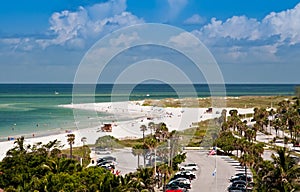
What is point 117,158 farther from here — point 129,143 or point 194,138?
point 194,138

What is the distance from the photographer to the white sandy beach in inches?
3305

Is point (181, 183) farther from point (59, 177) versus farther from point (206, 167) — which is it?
point (59, 177)

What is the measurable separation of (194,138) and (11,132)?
41551 mm

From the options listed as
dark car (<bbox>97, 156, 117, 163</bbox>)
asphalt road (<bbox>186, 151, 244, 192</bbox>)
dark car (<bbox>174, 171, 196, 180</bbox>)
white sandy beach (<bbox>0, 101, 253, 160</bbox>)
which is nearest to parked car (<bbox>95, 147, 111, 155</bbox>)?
dark car (<bbox>97, 156, 117, 163</bbox>)

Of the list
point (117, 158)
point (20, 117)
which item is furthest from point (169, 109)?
point (117, 158)

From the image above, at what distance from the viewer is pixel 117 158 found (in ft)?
197

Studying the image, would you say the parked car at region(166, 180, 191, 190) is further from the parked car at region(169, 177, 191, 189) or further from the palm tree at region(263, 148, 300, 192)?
the palm tree at region(263, 148, 300, 192)

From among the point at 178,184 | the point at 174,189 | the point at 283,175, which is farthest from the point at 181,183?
the point at 283,175

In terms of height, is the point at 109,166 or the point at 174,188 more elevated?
the point at 109,166

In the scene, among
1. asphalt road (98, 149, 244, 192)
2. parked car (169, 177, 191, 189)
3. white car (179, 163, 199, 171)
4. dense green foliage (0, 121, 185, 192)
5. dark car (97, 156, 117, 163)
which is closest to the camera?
dense green foliage (0, 121, 185, 192)

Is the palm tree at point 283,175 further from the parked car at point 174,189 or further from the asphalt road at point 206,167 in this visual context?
the asphalt road at point 206,167

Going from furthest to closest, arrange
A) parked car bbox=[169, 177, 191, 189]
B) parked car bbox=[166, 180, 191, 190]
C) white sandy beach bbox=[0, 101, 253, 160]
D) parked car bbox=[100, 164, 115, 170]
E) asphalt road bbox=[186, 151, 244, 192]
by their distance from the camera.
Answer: white sandy beach bbox=[0, 101, 253, 160] → parked car bbox=[100, 164, 115, 170] → asphalt road bbox=[186, 151, 244, 192] → parked car bbox=[169, 177, 191, 189] → parked car bbox=[166, 180, 191, 190]

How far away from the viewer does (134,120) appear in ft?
396

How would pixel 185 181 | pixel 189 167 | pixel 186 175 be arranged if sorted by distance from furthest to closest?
pixel 189 167 < pixel 186 175 < pixel 185 181
